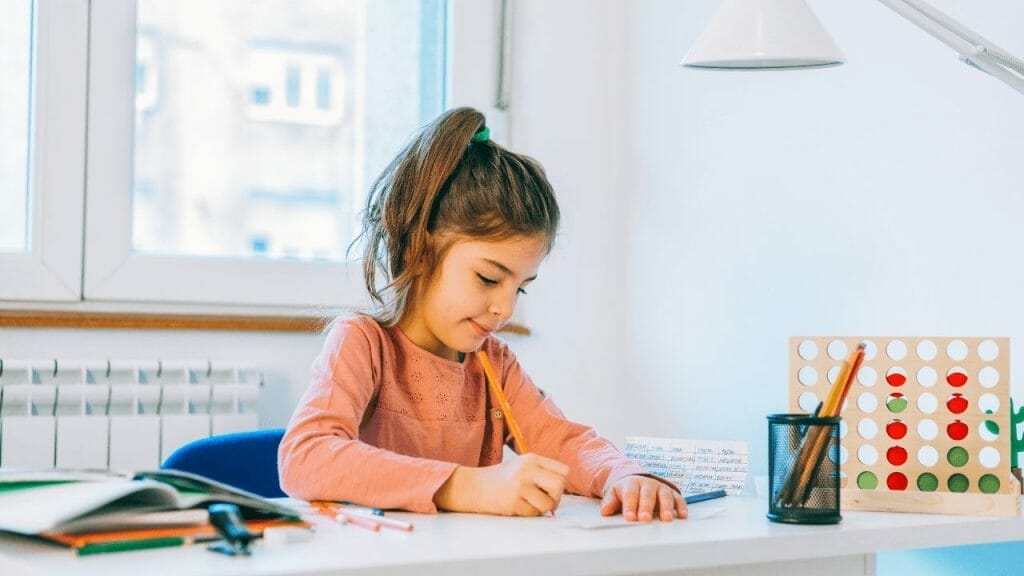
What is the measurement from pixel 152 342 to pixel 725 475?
4.46 ft

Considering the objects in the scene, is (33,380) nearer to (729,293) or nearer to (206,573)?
(729,293)

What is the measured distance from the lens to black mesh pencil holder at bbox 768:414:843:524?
3.58ft

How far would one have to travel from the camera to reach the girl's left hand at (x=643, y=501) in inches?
44.0

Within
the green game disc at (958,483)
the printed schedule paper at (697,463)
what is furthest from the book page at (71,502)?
the green game disc at (958,483)

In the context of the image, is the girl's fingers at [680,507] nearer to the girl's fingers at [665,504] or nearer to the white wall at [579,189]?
the girl's fingers at [665,504]

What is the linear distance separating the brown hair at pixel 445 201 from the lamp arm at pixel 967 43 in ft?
→ 1.67

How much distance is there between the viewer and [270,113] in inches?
98.1

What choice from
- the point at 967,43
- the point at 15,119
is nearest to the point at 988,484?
the point at 967,43

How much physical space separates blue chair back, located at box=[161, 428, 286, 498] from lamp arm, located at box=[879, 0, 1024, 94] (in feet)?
3.00

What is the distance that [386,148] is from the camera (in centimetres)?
260

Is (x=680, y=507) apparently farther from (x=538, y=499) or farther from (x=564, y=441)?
(x=564, y=441)

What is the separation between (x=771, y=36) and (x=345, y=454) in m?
0.68

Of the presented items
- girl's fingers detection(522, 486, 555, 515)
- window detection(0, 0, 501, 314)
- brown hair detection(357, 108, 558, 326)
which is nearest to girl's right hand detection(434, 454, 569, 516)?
girl's fingers detection(522, 486, 555, 515)

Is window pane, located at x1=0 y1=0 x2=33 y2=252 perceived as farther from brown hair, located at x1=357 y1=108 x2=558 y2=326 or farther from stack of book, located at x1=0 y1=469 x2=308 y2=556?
stack of book, located at x1=0 y1=469 x2=308 y2=556
